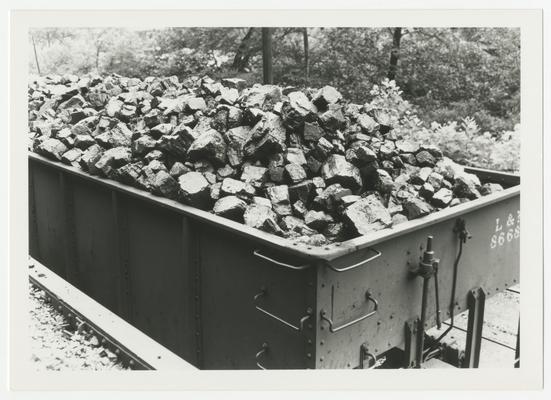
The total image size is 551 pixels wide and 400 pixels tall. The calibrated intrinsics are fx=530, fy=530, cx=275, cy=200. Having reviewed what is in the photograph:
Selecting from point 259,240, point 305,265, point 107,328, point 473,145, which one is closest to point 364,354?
point 305,265

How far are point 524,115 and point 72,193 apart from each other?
3649 millimetres

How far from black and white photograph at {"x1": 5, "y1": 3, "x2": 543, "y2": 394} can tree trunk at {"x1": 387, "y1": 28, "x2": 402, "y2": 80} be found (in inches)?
242

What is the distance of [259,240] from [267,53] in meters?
6.65

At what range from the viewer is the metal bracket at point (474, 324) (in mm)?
3816

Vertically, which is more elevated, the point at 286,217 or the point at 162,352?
the point at 286,217

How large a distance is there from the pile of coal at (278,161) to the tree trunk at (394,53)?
21.1 ft

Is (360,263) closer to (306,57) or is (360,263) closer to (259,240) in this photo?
(259,240)

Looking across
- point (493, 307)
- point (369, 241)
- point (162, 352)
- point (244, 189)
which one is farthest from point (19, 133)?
point (493, 307)

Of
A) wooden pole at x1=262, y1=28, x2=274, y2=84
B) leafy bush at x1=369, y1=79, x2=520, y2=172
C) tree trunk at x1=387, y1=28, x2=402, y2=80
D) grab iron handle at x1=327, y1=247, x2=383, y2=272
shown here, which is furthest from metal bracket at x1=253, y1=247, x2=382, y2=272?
tree trunk at x1=387, y1=28, x2=402, y2=80

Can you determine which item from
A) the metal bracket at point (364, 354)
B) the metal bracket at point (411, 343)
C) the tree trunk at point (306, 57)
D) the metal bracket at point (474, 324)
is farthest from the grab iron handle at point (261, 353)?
the tree trunk at point (306, 57)

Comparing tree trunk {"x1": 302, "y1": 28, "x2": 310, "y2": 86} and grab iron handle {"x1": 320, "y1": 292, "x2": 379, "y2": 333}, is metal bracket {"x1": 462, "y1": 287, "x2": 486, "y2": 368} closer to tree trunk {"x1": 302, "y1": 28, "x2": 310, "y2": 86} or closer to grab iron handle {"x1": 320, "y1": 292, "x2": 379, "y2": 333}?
grab iron handle {"x1": 320, "y1": 292, "x2": 379, "y2": 333}

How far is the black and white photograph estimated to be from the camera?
297 cm

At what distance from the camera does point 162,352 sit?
305cm

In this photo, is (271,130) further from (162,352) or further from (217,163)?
(162,352)
